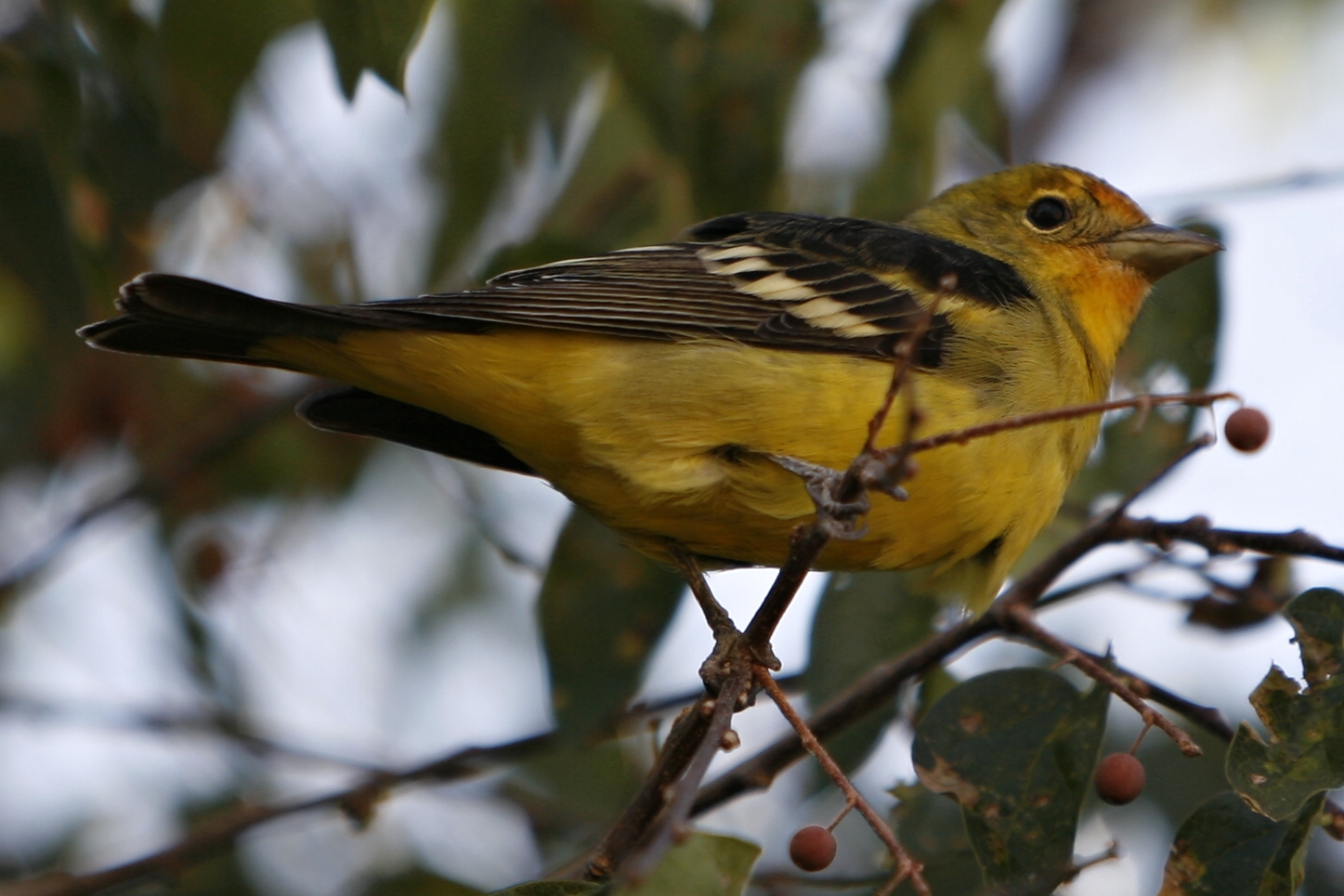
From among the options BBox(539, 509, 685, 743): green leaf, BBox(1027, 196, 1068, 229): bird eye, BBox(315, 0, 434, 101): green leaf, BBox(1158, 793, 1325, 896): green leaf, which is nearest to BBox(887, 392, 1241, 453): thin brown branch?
BBox(1158, 793, 1325, 896): green leaf

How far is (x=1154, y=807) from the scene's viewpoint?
5.34 metres

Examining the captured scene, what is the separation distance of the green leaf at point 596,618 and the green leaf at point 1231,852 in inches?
68.9

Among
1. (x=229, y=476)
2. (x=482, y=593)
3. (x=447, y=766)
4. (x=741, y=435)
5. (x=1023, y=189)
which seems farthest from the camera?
(x=482, y=593)

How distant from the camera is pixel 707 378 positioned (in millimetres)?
3766

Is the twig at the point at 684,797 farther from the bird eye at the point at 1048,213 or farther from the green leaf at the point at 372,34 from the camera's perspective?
the bird eye at the point at 1048,213

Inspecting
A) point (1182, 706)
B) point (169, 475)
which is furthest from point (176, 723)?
point (1182, 706)

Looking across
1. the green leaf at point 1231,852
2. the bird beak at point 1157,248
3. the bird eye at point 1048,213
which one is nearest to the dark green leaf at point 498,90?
the bird eye at point 1048,213

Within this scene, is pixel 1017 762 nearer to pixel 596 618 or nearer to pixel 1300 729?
pixel 1300 729

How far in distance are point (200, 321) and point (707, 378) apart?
A: 132 cm

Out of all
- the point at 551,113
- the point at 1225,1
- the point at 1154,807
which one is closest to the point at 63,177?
the point at 551,113

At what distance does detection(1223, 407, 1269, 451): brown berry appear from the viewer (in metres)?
3.04

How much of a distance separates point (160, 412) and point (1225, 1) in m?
6.84

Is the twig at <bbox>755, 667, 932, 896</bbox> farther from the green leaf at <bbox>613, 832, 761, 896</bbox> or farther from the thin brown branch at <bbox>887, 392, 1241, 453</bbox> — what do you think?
the thin brown branch at <bbox>887, 392, 1241, 453</bbox>

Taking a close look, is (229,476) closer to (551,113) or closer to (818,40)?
(551,113)
